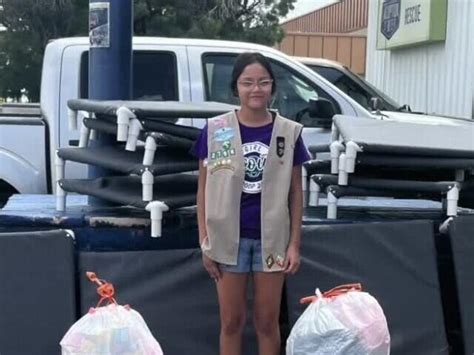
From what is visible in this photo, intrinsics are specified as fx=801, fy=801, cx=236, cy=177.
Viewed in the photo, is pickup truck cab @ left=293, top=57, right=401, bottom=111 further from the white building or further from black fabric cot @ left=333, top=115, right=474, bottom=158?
the white building

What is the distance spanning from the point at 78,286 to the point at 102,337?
740 mm

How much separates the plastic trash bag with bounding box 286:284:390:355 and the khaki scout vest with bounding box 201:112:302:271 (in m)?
0.29

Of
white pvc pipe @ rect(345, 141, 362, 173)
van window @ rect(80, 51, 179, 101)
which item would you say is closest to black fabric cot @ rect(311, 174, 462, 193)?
white pvc pipe @ rect(345, 141, 362, 173)

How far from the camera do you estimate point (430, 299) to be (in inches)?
170

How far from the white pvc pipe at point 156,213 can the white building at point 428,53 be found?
6603 millimetres

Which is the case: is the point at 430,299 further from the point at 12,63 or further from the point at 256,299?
the point at 12,63

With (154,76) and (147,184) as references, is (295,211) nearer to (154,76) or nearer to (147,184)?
(147,184)

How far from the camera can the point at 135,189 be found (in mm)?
4312

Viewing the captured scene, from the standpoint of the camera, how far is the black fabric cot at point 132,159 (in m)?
4.03

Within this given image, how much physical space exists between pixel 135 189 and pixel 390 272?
1.44 metres

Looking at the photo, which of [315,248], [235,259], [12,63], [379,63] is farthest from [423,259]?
[12,63]

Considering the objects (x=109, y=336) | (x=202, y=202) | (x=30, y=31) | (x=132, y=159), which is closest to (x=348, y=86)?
(x=132, y=159)

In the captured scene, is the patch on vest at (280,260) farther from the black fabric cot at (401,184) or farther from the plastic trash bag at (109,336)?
the black fabric cot at (401,184)

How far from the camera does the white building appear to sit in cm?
984
